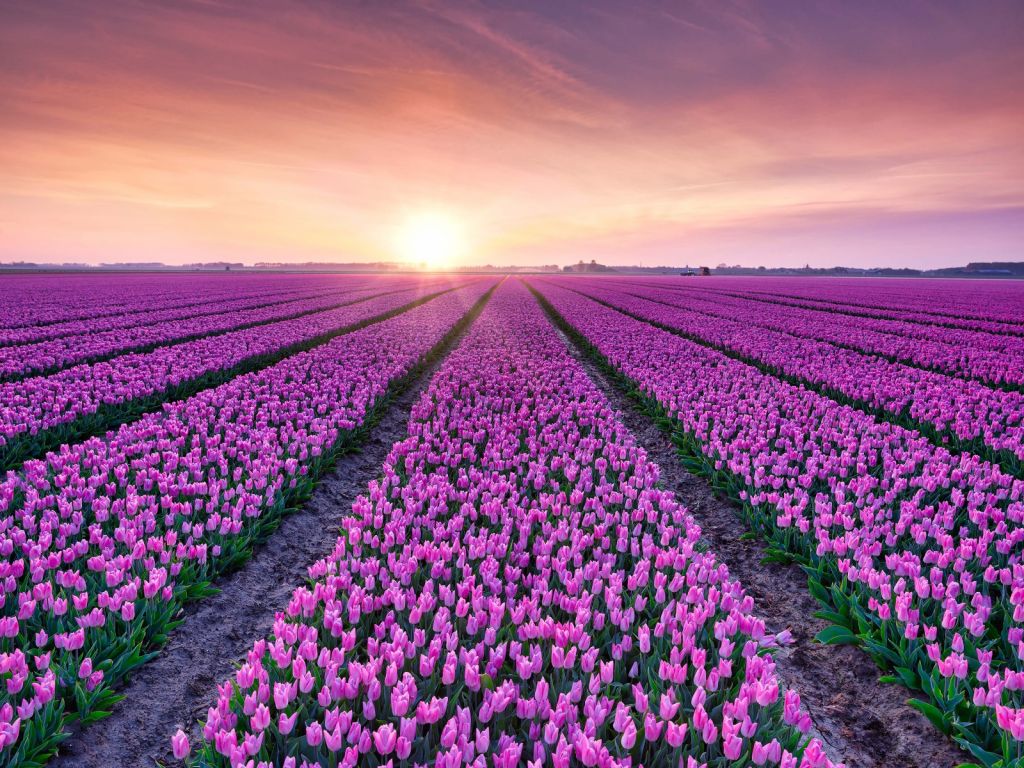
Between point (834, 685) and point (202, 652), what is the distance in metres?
4.68

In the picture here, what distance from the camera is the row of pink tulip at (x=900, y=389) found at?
8062 mm

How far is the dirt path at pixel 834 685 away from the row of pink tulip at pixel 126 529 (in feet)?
15.0

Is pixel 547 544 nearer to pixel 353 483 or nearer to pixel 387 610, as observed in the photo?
pixel 387 610

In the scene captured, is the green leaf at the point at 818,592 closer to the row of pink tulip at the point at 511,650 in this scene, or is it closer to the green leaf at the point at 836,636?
the green leaf at the point at 836,636

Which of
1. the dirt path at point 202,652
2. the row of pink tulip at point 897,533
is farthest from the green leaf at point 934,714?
the dirt path at point 202,652

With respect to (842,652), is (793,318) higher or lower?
higher

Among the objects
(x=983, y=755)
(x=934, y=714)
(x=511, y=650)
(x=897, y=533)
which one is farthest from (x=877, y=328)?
(x=511, y=650)

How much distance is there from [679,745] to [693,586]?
4.57 feet

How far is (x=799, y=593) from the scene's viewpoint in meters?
5.09

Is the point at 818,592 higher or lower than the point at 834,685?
higher

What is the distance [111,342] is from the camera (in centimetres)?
1520

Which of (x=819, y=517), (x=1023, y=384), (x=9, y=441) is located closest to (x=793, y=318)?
(x=1023, y=384)

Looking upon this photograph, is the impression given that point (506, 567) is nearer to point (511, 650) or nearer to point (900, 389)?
point (511, 650)

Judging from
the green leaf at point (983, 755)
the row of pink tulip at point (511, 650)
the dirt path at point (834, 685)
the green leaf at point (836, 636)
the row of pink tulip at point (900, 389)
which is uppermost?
the row of pink tulip at point (900, 389)
